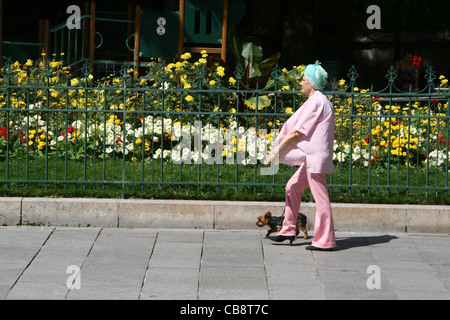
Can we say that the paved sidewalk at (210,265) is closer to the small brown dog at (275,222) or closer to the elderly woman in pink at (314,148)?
the small brown dog at (275,222)

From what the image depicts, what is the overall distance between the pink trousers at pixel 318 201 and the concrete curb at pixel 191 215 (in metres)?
0.78

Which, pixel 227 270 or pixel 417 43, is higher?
pixel 417 43

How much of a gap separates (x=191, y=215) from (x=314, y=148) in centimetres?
160

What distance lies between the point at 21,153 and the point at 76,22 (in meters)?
6.50

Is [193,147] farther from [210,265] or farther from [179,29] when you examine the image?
[179,29]

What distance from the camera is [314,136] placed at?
7395 millimetres

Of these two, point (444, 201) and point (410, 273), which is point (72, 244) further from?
point (444, 201)

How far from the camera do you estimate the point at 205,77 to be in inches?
451

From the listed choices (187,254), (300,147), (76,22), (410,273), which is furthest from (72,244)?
(76,22)

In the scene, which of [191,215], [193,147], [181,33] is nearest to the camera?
[191,215]

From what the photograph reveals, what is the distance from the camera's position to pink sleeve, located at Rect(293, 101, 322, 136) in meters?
7.31

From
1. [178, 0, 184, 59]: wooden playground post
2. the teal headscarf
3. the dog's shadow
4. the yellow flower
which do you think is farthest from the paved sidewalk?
[178, 0, 184, 59]: wooden playground post

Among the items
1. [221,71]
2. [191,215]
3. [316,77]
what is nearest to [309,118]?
[316,77]

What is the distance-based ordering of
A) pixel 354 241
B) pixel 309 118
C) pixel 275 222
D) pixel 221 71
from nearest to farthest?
pixel 309 118
pixel 275 222
pixel 354 241
pixel 221 71
